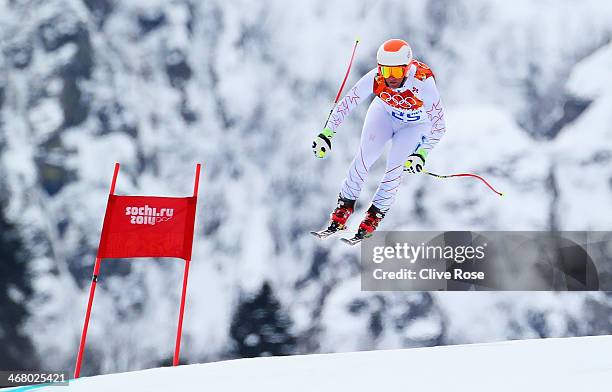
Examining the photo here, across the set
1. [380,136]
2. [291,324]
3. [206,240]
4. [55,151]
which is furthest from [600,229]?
[55,151]

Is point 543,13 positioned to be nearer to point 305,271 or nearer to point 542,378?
point 305,271

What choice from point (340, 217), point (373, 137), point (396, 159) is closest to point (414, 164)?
point (396, 159)

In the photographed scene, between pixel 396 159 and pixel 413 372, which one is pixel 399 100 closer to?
pixel 396 159

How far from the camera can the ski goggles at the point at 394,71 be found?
13.3 ft

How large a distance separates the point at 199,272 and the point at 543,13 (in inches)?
217

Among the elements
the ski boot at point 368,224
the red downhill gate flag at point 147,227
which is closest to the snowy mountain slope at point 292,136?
the ski boot at point 368,224

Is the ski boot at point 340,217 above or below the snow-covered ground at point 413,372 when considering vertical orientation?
above

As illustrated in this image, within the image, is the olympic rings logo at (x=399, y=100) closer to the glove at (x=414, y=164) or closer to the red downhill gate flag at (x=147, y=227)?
the glove at (x=414, y=164)

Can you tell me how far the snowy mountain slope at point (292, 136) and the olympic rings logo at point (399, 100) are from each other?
1.85m

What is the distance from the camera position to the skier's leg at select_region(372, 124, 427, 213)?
4473mm

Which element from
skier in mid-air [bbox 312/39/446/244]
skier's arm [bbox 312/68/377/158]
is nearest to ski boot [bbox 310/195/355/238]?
skier in mid-air [bbox 312/39/446/244]

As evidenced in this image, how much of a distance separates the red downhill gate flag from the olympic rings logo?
167 cm

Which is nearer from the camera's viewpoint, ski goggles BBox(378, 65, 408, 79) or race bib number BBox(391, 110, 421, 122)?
ski goggles BBox(378, 65, 408, 79)

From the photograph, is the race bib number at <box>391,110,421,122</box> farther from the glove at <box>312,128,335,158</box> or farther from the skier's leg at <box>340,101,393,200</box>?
the glove at <box>312,128,335,158</box>
